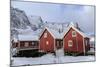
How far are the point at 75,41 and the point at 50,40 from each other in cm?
35

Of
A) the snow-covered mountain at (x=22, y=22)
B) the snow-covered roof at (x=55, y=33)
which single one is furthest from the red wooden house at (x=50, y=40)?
the snow-covered mountain at (x=22, y=22)

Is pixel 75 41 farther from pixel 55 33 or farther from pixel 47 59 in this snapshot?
pixel 47 59

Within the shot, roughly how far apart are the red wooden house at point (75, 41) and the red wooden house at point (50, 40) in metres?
0.08

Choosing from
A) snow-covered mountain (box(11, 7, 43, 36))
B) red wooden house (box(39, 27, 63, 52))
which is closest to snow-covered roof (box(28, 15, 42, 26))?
snow-covered mountain (box(11, 7, 43, 36))

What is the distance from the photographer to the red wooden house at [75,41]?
2.69 meters

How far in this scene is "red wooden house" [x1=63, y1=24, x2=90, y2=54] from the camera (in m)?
2.69

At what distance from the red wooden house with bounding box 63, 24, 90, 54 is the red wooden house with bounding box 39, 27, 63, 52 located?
0.08 m

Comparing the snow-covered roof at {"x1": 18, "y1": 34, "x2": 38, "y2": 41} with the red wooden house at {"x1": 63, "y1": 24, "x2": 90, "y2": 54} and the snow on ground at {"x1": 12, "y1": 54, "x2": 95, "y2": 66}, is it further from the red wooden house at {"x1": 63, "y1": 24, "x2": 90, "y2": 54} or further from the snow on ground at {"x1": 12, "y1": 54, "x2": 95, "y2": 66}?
the red wooden house at {"x1": 63, "y1": 24, "x2": 90, "y2": 54}

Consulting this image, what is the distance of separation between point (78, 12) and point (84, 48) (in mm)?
482

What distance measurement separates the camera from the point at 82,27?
2783 mm

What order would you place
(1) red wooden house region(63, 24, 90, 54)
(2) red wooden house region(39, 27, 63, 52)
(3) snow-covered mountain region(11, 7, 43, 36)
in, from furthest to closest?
(1) red wooden house region(63, 24, 90, 54)
(2) red wooden house region(39, 27, 63, 52)
(3) snow-covered mountain region(11, 7, 43, 36)

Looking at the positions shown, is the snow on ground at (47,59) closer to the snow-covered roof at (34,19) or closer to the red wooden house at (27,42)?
the red wooden house at (27,42)
